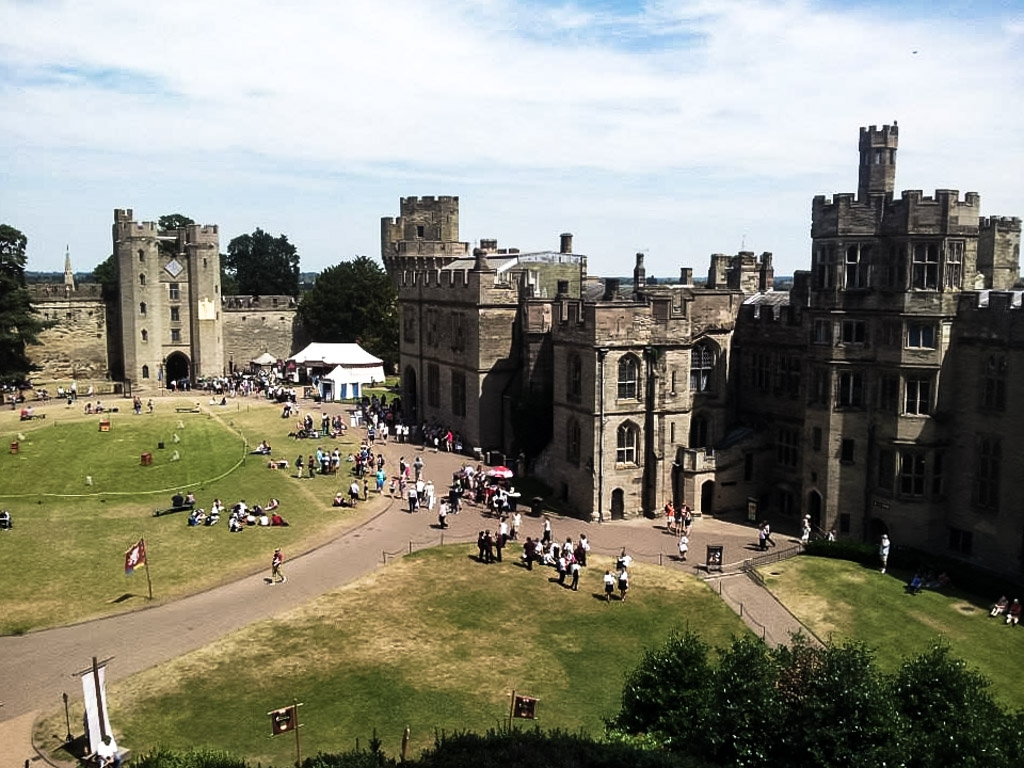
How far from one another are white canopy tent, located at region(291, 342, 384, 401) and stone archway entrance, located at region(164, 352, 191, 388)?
1067 cm

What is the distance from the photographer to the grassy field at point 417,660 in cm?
2589

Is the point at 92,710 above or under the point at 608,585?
above

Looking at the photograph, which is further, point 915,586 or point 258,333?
point 258,333

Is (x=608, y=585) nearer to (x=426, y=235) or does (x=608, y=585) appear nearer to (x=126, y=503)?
(x=126, y=503)

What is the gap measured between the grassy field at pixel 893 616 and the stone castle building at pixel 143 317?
63.6 meters

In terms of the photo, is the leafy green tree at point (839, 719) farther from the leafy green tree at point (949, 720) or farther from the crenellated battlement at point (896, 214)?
the crenellated battlement at point (896, 214)

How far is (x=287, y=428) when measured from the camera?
215ft

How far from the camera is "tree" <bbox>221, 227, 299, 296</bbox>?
131750 millimetres

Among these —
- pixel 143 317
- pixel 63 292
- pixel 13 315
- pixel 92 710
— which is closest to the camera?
pixel 92 710

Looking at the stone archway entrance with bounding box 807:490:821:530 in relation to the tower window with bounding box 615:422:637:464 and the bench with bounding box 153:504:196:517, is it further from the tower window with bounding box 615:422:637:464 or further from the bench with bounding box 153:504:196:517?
the bench with bounding box 153:504:196:517

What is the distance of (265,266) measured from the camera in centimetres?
13300

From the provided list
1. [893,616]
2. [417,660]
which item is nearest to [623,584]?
[417,660]

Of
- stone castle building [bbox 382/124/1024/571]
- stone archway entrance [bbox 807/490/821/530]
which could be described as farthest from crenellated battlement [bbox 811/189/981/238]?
stone archway entrance [bbox 807/490/821/530]

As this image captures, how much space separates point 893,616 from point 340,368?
175ft
